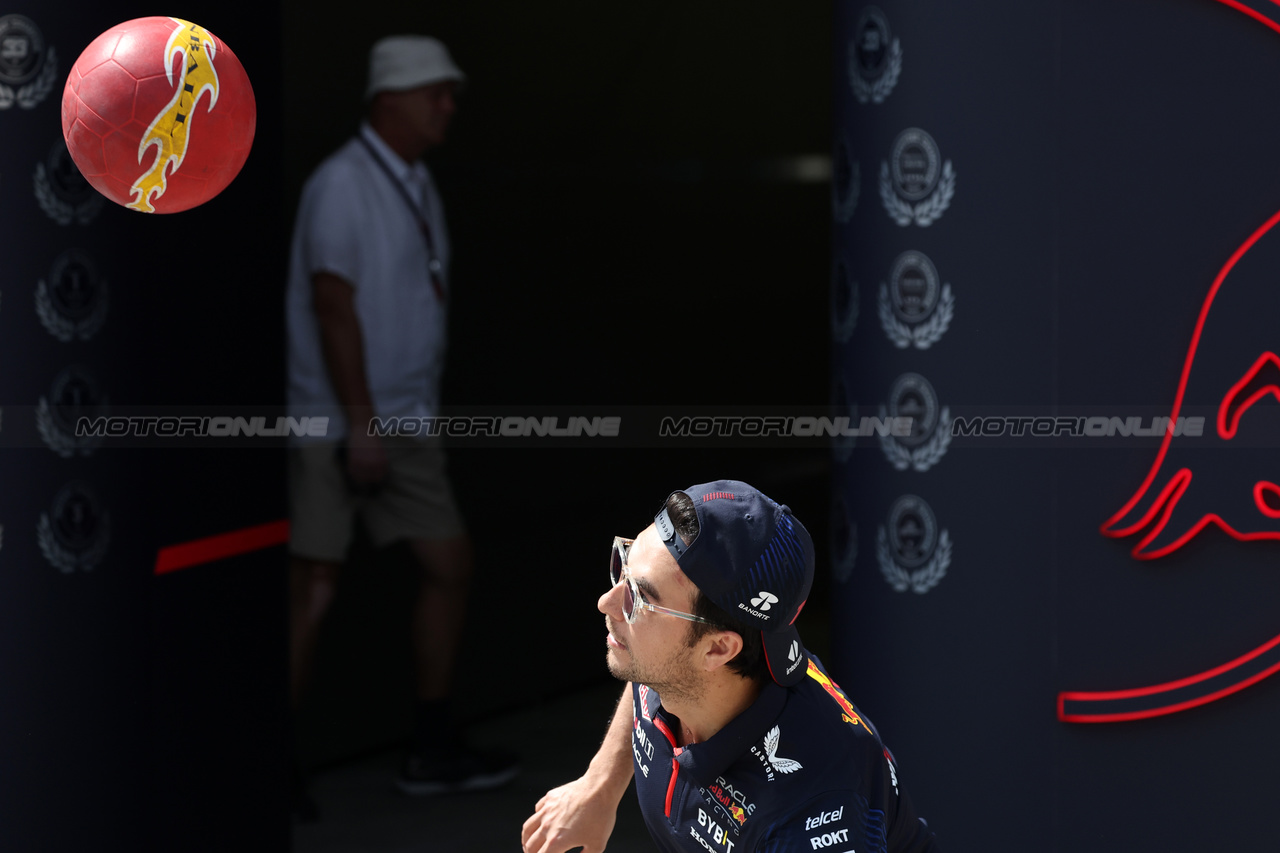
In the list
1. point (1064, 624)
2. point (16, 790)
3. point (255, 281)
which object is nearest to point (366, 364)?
point (255, 281)

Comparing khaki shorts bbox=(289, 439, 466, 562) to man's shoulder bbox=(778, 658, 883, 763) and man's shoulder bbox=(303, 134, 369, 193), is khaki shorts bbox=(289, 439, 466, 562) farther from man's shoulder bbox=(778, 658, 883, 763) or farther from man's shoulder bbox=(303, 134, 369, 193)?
man's shoulder bbox=(778, 658, 883, 763)

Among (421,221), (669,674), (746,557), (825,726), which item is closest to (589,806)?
(669,674)

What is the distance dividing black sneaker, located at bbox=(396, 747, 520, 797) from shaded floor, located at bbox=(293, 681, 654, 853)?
0.03m

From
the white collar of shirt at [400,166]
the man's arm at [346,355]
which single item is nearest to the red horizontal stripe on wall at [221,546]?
the man's arm at [346,355]

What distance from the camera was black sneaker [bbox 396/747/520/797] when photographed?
500 centimetres

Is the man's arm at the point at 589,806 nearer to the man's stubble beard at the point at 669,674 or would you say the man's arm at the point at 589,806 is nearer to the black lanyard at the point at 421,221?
the man's stubble beard at the point at 669,674

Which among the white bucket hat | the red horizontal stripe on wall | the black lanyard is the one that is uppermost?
the white bucket hat

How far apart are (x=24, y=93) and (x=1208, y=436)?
297cm

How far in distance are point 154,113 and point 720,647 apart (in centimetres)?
157

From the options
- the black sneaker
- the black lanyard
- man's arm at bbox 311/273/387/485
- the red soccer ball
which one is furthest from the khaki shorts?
the red soccer ball

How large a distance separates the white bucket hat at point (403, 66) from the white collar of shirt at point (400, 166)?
0.49ft

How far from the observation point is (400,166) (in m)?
4.95

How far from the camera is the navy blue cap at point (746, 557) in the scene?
211 cm

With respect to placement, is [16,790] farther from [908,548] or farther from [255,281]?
[908,548]
